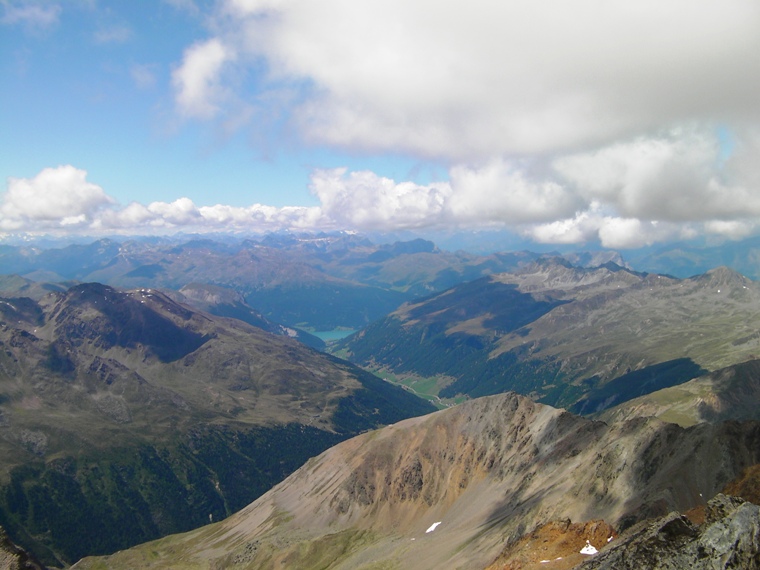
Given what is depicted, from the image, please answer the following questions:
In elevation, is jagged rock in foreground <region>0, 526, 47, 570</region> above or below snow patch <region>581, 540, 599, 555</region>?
below

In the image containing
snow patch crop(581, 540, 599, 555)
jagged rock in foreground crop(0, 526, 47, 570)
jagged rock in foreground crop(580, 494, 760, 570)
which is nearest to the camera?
jagged rock in foreground crop(580, 494, 760, 570)

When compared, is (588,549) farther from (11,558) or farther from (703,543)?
(11,558)

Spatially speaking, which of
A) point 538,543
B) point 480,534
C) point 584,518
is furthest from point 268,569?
point 538,543

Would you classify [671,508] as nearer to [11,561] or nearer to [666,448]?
[666,448]

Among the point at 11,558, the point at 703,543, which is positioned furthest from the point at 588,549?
the point at 11,558

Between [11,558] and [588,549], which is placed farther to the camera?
[11,558]

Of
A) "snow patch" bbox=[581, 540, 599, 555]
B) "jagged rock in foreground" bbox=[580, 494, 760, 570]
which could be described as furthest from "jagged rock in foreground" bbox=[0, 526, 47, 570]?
"jagged rock in foreground" bbox=[580, 494, 760, 570]

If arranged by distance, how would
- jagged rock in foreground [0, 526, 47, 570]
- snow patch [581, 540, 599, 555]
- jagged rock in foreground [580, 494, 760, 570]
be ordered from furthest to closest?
jagged rock in foreground [0, 526, 47, 570] → snow patch [581, 540, 599, 555] → jagged rock in foreground [580, 494, 760, 570]

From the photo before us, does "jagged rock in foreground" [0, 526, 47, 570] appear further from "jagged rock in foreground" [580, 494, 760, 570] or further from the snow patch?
"jagged rock in foreground" [580, 494, 760, 570]
